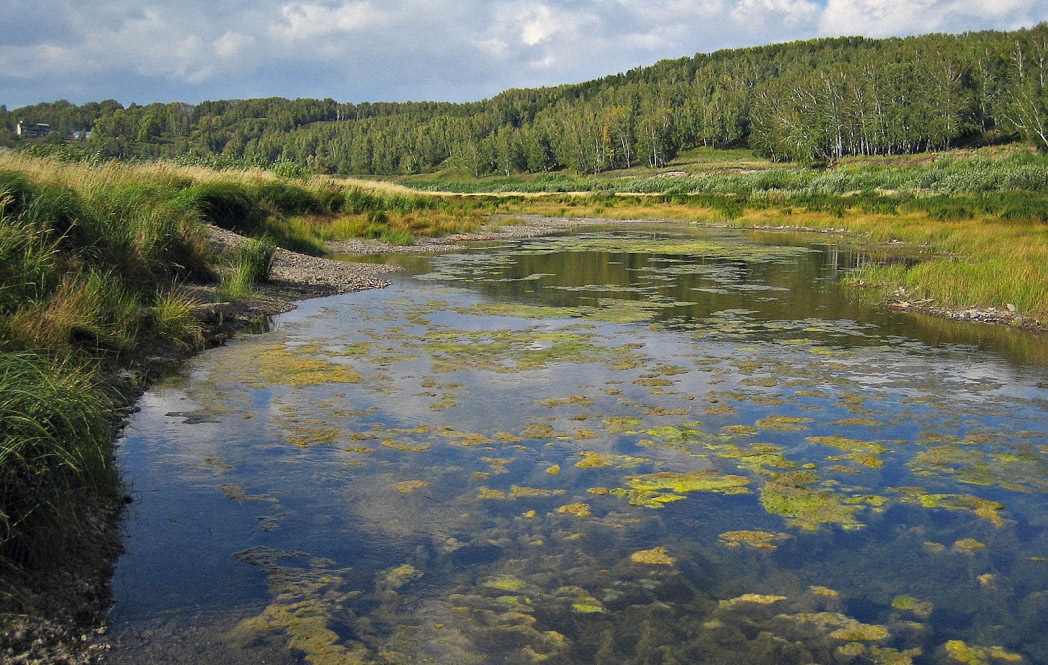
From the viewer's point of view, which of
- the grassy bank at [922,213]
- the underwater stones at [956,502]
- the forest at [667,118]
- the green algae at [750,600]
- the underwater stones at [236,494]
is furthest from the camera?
the forest at [667,118]

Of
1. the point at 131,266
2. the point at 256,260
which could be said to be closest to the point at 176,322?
the point at 131,266

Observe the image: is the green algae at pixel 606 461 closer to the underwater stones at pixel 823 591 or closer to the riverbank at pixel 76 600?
the underwater stones at pixel 823 591

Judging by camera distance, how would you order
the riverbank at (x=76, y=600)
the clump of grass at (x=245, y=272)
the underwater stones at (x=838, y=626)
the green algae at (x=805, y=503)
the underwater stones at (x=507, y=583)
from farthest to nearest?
1. the clump of grass at (x=245, y=272)
2. the green algae at (x=805, y=503)
3. the underwater stones at (x=507, y=583)
4. the underwater stones at (x=838, y=626)
5. the riverbank at (x=76, y=600)

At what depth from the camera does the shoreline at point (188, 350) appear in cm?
377

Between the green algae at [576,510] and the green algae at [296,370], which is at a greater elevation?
the green algae at [296,370]

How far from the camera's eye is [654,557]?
16.2ft

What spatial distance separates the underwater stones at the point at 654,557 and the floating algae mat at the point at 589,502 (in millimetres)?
26

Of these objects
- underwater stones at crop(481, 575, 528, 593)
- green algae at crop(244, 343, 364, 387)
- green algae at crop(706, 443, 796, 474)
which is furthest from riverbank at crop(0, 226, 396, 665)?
green algae at crop(706, 443, 796, 474)

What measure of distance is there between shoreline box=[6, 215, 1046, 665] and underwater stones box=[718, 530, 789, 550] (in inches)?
136

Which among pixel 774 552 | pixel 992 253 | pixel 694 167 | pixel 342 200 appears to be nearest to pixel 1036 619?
pixel 774 552

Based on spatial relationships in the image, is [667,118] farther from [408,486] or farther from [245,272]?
[408,486]

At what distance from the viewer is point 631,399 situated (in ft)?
27.2

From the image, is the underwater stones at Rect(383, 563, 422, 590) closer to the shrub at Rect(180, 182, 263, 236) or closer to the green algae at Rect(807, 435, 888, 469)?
the green algae at Rect(807, 435, 888, 469)

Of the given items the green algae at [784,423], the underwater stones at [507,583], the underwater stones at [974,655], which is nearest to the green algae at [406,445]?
the underwater stones at [507,583]
